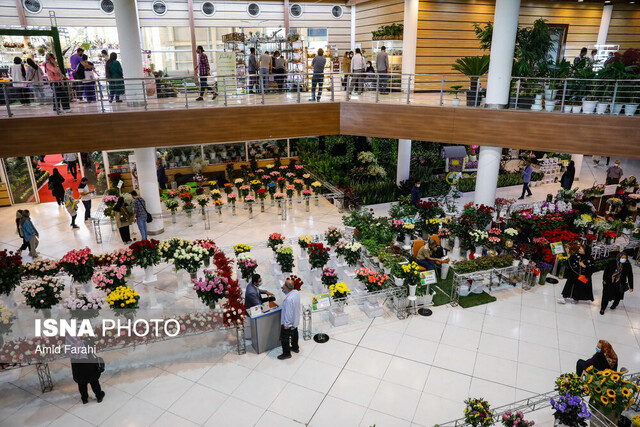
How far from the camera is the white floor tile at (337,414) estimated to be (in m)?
7.65

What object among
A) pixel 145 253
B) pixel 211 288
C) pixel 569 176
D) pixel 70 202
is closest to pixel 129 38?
pixel 70 202

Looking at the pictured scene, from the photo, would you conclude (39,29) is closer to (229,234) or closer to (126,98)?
(126,98)

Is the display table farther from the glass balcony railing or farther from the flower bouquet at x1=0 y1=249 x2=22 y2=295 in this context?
the glass balcony railing

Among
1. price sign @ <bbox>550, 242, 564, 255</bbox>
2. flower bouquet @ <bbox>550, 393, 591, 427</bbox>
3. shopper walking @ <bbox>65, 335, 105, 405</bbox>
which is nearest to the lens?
flower bouquet @ <bbox>550, 393, 591, 427</bbox>

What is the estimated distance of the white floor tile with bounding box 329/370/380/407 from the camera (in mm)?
8203

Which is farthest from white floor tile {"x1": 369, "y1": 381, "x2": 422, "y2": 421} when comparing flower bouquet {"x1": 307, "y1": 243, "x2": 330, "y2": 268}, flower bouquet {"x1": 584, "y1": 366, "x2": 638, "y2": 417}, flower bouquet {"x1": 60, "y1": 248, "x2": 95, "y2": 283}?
flower bouquet {"x1": 60, "y1": 248, "x2": 95, "y2": 283}

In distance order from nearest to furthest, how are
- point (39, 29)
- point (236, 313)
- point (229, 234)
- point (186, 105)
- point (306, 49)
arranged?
point (236, 313), point (186, 105), point (229, 234), point (39, 29), point (306, 49)

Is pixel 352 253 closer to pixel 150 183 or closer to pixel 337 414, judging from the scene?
pixel 337 414

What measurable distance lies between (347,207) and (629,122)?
30.5ft

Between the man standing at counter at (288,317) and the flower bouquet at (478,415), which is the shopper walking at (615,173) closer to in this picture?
the man standing at counter at (288,317)

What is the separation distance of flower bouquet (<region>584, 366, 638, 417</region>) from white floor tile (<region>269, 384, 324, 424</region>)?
14.2ft

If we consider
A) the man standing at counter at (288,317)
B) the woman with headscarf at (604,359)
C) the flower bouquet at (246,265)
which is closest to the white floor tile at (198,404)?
the man standing at counter at (288,317)

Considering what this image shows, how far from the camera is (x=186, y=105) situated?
13.7 meters

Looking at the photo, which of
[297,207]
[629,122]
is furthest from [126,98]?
[629,122]
